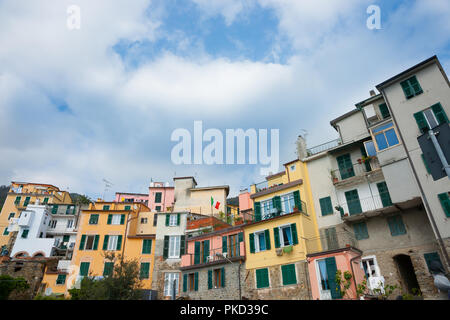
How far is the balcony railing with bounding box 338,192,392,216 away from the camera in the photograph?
2306 centimetres

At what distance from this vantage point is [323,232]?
25891mm

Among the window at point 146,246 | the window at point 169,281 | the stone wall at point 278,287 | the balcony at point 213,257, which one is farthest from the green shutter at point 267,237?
the window at point 146,246

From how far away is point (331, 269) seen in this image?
21719 millimetres

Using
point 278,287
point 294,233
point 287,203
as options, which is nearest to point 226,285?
point 278,287

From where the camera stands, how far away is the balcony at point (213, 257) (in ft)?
93.4

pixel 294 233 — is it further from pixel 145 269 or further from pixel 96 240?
pixel 96 240

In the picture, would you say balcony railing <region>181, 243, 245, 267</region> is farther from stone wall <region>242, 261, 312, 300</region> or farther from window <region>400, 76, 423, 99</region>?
window <region>400, 76, 423, 99</region>

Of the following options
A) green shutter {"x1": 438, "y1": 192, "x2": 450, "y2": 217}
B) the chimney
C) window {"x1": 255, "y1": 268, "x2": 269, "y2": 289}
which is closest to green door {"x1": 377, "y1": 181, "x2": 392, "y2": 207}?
green shutter {"x1": 438, "y1": 192, "x2": 450, "y2": 217}

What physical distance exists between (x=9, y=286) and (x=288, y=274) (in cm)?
3134

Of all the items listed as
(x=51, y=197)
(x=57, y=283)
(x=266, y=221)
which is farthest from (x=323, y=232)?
(x=51, y=197)

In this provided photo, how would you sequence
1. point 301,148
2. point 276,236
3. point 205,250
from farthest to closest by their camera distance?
point 205,250 < point 301,148 < point 276,236

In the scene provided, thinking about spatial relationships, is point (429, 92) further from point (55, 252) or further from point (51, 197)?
point (51, 197)

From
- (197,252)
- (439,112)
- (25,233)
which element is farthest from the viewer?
(25,233)
